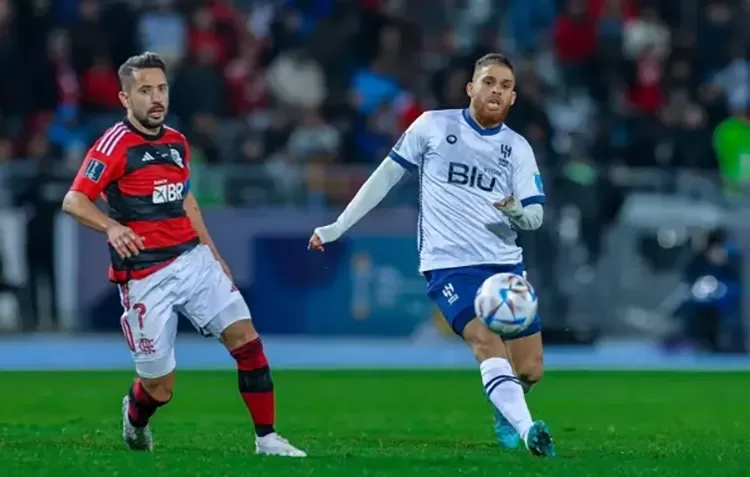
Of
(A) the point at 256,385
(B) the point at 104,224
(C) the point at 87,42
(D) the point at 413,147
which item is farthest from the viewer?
(C) the point at 87,42

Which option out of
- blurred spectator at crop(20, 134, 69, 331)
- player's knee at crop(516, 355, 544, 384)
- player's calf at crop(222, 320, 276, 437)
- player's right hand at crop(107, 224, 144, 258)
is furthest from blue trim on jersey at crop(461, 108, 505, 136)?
blurred spectator at crop(20, 134, 69, 331)

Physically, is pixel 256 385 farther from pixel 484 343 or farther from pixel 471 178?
pixel 471 178

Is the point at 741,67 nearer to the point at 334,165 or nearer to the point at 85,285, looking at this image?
the point at 334,165

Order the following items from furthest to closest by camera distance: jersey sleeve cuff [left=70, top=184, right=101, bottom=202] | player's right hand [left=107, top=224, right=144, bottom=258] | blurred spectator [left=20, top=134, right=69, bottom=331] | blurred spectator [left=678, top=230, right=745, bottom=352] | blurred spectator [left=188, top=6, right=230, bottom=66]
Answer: blurred spectator [left=188, top=6, right=230, bottom=66], blurred spectator [left=20, top=134, right=69, bottom=331], blurred spectator [left=678, top=230, right=745, bottom=352], jersey sleeve cuff [left=70, top=184, right=101, bottom=202], player's right hand [left=107, top=224, right=144, bottom=258]

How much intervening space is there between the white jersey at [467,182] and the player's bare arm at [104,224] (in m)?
1.78

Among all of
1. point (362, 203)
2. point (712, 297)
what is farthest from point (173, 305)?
point (712, 297)

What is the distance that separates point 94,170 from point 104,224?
380 mm

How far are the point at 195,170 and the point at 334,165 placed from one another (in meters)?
1.72

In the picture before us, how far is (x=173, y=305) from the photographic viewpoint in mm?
9969

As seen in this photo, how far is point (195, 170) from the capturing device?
2088 cm

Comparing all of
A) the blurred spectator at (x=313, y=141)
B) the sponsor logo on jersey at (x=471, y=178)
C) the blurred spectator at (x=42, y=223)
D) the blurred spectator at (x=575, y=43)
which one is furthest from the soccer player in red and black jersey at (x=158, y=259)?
the blurred spectator at (x=575, y=43)

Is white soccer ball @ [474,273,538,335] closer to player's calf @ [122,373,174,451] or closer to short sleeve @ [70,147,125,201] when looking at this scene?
player's calf @ [122,373,174,451]

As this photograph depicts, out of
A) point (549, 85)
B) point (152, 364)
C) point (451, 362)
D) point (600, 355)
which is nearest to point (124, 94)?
point (152, 364)

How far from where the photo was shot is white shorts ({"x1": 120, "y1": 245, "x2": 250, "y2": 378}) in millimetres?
9891
